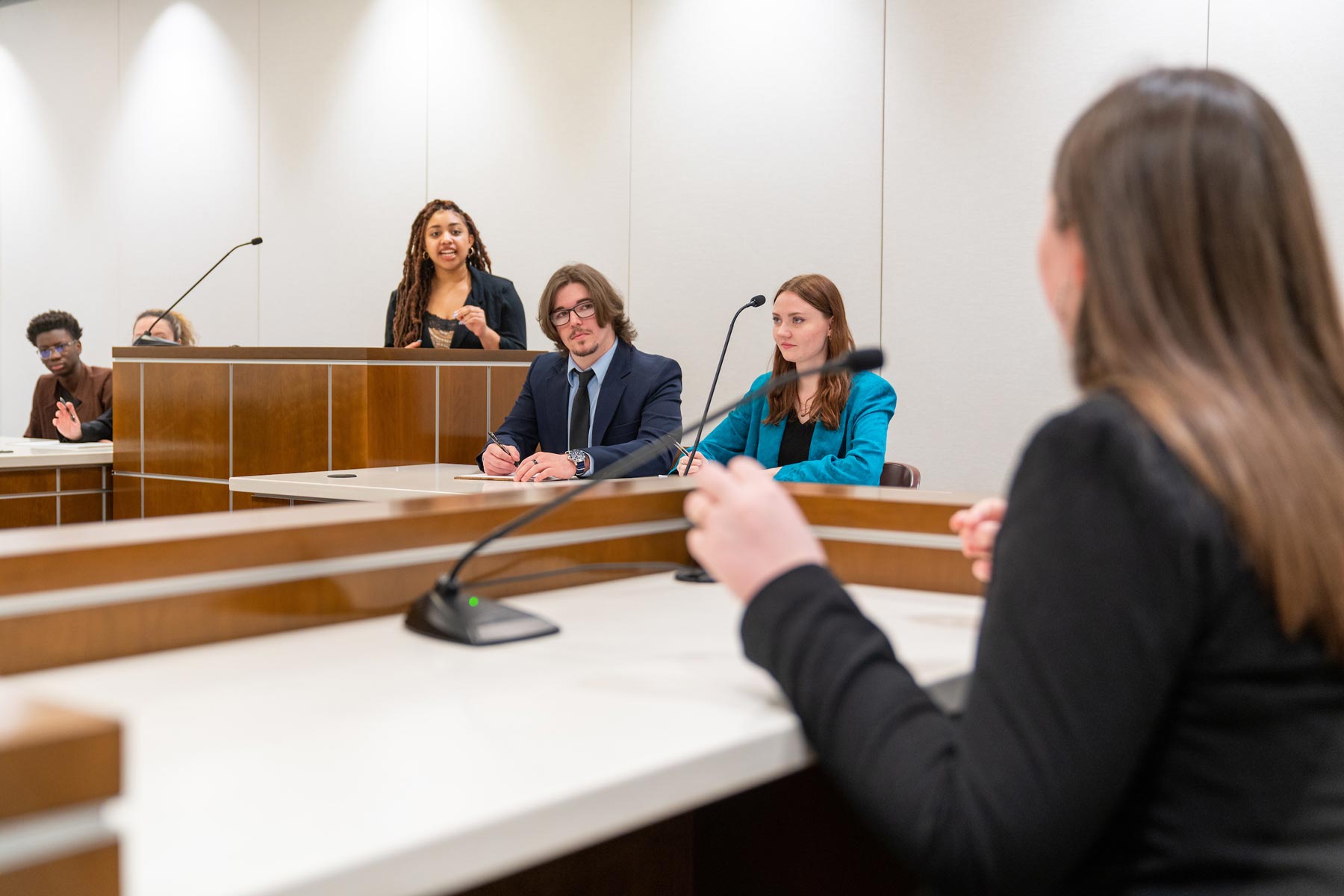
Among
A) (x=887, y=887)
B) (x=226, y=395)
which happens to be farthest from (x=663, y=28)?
(x=887, y=887)

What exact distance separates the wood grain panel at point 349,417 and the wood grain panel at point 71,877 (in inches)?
149

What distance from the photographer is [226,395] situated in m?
4.52

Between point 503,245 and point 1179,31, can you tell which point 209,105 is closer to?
point 503,245

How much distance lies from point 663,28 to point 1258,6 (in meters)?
2.60

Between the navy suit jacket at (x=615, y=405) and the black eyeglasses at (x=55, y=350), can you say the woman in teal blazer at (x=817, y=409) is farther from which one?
the black eyeglasses at (x=55, y=350)

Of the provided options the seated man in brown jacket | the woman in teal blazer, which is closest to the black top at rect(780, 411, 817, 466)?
the woman in teal blazer

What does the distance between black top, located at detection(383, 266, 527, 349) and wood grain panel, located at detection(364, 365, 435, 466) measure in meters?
0.65

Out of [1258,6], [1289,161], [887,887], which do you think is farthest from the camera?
[1258,6]

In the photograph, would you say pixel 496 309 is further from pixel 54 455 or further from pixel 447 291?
pixel 54 455

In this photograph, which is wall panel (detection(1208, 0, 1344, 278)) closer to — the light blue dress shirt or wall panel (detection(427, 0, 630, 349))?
the light blue dress shirt

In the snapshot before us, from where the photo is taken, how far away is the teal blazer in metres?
3.50

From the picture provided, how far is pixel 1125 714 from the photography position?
749 millimetres

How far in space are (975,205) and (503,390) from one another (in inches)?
79.7

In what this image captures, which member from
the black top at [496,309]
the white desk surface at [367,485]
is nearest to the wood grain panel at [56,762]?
the white desk surface at [367,485]
